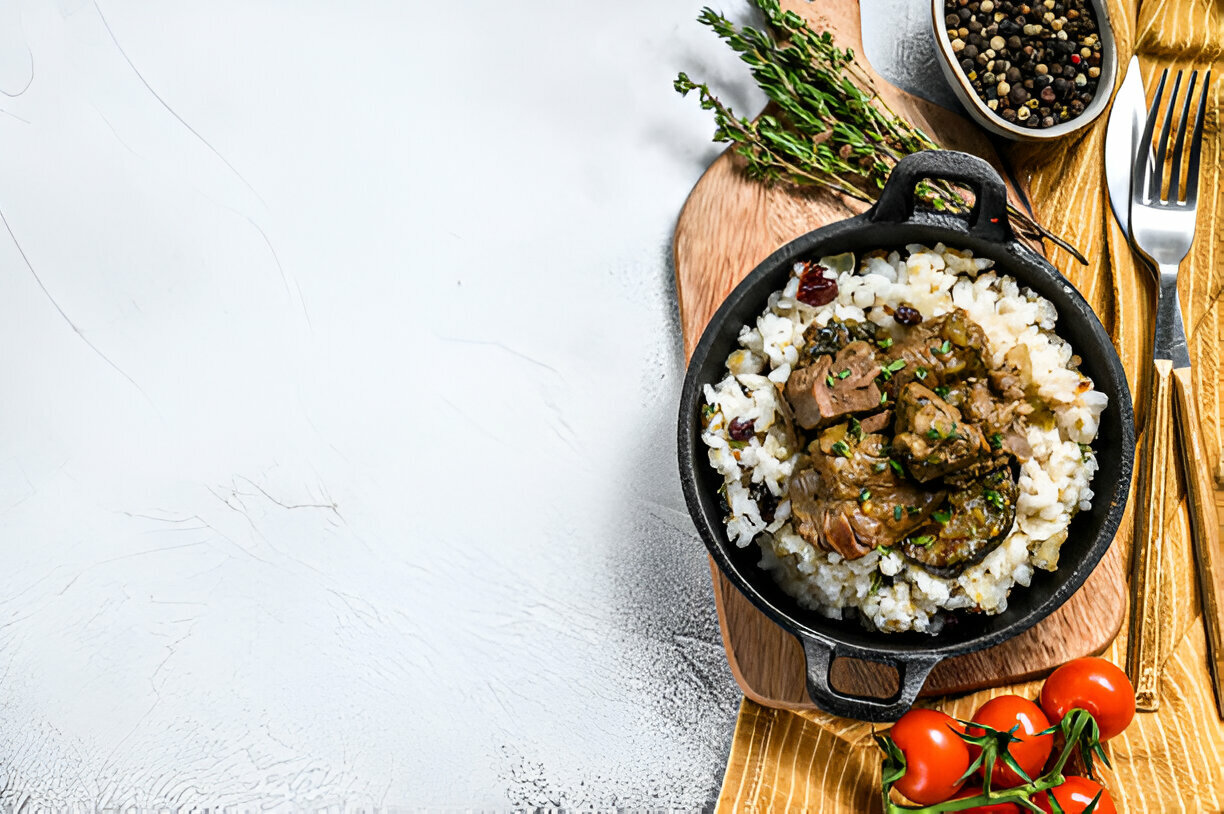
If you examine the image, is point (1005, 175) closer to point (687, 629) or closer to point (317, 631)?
point (687, 629)

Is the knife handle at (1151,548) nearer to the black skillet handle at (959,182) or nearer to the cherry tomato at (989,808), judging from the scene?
the cherry tomato at (989,808)

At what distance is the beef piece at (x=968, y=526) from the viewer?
6.22 ft

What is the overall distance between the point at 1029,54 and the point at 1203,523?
4.03 feet

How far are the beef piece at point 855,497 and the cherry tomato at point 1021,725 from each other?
59cm

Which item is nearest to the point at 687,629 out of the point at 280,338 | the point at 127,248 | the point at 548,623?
the point at 548,623

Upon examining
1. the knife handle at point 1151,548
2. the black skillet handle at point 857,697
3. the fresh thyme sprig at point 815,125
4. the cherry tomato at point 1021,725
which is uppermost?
the fresh thyme sprig at point 815,125

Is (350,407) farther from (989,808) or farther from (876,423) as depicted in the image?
(989,808)

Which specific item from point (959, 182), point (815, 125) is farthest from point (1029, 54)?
point (959, 182)

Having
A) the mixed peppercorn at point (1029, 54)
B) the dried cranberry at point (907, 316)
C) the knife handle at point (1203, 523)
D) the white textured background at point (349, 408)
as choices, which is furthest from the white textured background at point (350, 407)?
the knife handle at point (1203, 523)

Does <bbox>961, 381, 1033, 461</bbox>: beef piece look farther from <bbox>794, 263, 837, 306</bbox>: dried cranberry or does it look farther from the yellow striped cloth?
the yellow striped cloth

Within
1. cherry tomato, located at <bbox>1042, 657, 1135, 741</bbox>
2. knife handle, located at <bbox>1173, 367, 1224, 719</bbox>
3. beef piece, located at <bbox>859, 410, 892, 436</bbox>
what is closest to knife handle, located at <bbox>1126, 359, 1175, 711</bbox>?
knife handle, located at <bbox>1173, 367, 1224, 719</bbox>

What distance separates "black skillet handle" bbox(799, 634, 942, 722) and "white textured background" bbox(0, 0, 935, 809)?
22.8 inches

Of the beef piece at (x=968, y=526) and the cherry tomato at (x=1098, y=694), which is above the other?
the beef piece at (x=968, y=526)

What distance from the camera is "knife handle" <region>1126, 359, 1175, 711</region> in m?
2.27
